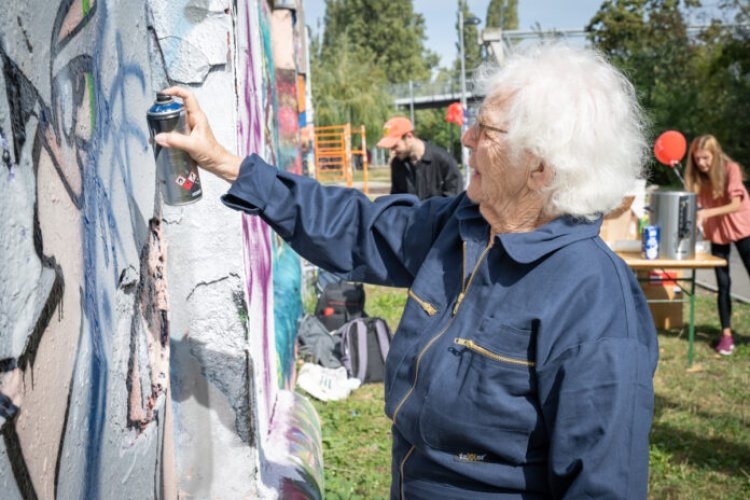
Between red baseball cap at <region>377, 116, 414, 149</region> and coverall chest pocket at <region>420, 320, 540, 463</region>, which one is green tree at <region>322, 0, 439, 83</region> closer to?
red baseball cap at <region>377, 116, 414, 149</region>

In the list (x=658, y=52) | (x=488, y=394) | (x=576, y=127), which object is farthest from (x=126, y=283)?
(x=658, y=52)

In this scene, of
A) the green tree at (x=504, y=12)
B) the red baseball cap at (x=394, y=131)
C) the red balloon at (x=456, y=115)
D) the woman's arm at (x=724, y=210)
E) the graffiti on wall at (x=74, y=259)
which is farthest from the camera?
the green tree at (x=504, y=12)

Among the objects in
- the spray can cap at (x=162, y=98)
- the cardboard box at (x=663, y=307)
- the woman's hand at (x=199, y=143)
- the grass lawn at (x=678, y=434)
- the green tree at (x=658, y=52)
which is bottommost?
the grass lawn at (x=678, y=434)

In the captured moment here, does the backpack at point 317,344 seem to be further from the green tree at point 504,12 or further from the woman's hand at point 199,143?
the green tree at point 504,12

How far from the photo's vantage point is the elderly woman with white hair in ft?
5.35

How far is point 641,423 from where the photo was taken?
164 cm

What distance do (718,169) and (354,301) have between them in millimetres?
3335

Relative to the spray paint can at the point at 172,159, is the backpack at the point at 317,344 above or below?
below

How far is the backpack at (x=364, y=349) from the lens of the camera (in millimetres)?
5785

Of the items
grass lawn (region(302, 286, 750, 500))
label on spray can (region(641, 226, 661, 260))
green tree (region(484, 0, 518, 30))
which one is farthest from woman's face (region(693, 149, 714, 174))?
green tree (region(484, 0, 518, 30))

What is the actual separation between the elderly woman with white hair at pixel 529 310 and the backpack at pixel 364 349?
3.73m

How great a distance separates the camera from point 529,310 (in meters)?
1.73

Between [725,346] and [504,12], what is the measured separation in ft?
253

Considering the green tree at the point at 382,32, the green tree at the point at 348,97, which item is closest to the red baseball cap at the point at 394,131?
A: the green tree at the point at 348,97
